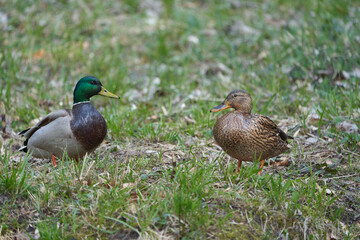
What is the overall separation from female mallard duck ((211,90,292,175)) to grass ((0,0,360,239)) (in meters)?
0.14

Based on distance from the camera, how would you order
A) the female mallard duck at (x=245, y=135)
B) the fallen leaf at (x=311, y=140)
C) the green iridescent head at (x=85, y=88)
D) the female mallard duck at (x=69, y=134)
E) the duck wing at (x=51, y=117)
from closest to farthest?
the female mallard duck at (x=245, y=135), the female mallard duck at (x=69, y=134), the duck wing at (x=51, y=117), the green iridescent head at (x=85, y=88), the fallen leaf at (x=311, y=140)

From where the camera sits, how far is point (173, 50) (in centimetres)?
714

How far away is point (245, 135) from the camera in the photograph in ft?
11.5

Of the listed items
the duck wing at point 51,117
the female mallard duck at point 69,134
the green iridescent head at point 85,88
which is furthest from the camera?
the green iridescent head at point 85,88

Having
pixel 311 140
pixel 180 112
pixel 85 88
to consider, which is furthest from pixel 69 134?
pixel 311 140

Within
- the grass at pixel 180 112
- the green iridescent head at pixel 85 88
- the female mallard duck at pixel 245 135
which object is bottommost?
the grass at pixel 180 112

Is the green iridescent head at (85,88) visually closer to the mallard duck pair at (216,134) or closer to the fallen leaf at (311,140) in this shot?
the mallard duck pair at (216,134)

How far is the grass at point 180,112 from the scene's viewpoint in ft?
9.77

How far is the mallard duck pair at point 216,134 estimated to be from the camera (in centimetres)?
352

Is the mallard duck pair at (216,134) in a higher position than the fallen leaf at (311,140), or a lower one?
higher

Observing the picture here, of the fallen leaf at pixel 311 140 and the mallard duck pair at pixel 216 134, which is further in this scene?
the fallen leaf at pixel 311 140

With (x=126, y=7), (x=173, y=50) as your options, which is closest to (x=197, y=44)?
(x=173, y=50)

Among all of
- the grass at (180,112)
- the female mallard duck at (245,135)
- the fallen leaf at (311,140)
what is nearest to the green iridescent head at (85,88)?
the grass at (180,112)

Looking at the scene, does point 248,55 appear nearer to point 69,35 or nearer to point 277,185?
point 69,35
